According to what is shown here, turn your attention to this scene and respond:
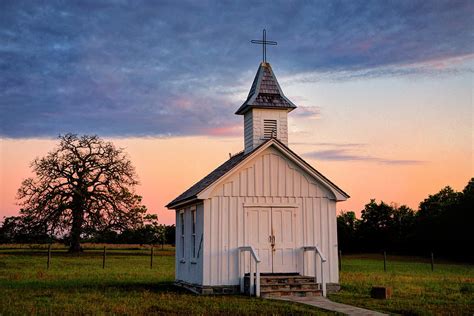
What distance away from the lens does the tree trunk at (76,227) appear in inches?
2073

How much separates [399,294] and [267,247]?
471cm

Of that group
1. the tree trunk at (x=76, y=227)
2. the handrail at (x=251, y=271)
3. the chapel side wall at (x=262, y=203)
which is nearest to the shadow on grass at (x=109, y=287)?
the chapel side wall at (x=262, y=203)

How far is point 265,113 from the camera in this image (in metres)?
22.9

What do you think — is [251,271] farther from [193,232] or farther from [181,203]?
[181,203]

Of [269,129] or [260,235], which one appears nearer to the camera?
[260,235]

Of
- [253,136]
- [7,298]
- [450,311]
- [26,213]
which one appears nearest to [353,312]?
[450,311]

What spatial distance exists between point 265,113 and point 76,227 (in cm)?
3522

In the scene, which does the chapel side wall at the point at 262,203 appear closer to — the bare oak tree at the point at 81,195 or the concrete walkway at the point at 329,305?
the concrete walkway at the point at 329,305

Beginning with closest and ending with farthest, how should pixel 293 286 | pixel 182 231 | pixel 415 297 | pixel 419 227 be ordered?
pixel 415 297 < pixel 293 286 < pixel 182 231 < pixel 419 227

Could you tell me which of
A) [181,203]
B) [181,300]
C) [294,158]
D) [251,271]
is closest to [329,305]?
[251,271]

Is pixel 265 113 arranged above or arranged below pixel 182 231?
above

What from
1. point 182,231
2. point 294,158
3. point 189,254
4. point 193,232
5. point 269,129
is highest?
point 269,129

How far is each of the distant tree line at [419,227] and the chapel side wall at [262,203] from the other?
122 feet

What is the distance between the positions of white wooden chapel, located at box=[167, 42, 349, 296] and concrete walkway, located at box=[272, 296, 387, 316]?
1.42 m
